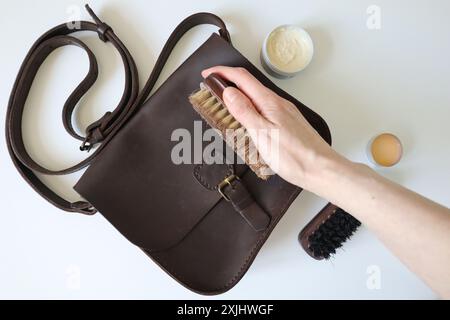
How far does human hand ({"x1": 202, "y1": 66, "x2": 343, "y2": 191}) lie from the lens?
0.49m

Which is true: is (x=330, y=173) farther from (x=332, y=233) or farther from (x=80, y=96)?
(x=80, y=96)

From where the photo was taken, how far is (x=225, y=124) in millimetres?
518

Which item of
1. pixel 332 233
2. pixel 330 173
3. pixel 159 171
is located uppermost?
pixel 159 171

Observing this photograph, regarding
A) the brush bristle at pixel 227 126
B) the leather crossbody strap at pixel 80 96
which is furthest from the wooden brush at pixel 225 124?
the leather crossbody strap at pixel 80 96

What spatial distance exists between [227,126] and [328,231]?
251mm

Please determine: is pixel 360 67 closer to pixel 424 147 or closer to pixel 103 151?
pixel 424 147

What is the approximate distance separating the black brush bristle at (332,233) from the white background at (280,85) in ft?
0.12

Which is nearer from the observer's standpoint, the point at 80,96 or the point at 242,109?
the point at 242,109

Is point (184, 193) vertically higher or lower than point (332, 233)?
higher

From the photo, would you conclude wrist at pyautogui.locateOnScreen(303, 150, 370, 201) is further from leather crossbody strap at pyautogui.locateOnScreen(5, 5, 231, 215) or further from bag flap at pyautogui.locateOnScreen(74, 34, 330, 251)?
leather crossbody strap at pyautogui.locateOnScreen(5, 5, 231, 215)

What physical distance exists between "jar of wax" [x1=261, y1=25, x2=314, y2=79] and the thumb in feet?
0.41

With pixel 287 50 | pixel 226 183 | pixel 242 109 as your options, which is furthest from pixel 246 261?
pixel 287 50

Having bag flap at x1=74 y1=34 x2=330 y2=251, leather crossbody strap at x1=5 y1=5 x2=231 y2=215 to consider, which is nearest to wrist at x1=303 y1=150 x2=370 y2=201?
bag flap at x1=74 y1=34 x2=330 y2=251
